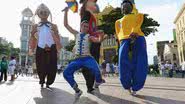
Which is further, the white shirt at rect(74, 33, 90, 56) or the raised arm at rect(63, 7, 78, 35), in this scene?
the raised arm at rect(63, 7, 78, 35)

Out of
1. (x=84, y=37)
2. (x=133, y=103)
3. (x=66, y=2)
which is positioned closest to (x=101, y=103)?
(x=133, y=103)

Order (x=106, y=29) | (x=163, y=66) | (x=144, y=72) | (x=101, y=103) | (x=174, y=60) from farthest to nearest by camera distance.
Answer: (x=174, y=60)
(x=106, y=29)
(x=163, y=66)
(x=144, y=72)
(x=101, y=103)

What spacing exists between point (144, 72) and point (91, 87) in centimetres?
113

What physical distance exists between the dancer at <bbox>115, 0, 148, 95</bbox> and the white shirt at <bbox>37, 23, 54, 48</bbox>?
207cm

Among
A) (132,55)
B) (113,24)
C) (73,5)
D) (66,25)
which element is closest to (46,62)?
(66,25)

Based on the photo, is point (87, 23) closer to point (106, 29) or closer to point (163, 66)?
point (163, 66)

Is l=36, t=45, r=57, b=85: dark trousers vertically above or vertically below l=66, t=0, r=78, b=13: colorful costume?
below

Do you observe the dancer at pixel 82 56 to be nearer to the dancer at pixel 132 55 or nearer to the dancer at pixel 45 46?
the dancer at pixel 132 55

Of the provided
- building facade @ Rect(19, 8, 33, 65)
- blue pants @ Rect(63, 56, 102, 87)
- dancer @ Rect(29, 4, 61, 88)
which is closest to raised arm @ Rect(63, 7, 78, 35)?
blue pants @ Rect(63, 56, 102, 87)

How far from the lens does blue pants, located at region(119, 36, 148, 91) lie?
532 centimetres

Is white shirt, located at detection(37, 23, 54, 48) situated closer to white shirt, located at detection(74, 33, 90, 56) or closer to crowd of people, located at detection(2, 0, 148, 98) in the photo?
crowd of people, located at detection(2, 0, 148, 98)

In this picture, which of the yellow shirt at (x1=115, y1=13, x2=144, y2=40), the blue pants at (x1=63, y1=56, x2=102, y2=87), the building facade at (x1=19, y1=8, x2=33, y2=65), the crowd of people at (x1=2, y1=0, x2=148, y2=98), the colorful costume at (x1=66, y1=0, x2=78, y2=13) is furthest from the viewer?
the building facade at (x1=19, y1=8, x2=33, y2=65)

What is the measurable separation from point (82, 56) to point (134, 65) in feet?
3.43

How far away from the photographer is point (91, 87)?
5656 mm
